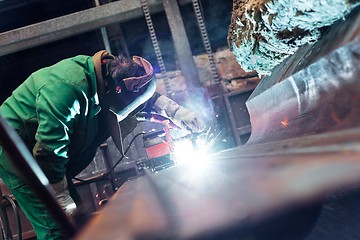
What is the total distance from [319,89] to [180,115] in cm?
234

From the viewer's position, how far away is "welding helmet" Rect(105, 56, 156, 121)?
10.1ft

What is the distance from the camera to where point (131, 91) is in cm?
317

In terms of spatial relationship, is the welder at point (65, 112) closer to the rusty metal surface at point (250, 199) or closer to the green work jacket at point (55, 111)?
the green work jacket at point (55, 111)

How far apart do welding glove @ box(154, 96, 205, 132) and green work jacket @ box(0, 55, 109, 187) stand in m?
0.84

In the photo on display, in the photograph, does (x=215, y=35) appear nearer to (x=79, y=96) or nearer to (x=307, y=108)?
(x=79, y=96)

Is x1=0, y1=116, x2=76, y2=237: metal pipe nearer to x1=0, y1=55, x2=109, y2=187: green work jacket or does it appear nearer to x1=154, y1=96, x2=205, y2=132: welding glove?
x1=0, y1=55, x2=109, y2=187: green work jacket

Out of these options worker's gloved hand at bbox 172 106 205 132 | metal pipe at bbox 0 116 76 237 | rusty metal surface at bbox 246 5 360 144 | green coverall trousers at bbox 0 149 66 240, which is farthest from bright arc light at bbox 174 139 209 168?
metal pipe at bbox 0 116 76 237

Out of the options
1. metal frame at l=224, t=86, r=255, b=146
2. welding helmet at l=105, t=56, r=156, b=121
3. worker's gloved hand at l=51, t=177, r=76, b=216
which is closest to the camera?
worker's gloved hand at l=51, t=177, r=76, b=216

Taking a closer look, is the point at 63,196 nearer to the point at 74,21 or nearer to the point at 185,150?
the point at 185,150

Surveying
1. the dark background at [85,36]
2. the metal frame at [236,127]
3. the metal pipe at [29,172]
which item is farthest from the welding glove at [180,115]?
the metal pipe at [29,172]

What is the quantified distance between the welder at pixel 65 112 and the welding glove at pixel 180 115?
0.48 metres

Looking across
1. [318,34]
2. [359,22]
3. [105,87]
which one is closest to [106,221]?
[359,22]

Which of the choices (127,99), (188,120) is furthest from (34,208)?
(188,120)

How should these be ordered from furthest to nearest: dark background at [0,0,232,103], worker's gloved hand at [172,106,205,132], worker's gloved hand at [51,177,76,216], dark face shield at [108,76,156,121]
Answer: dark background at [0,0,232,103]
worker's gloved hand at [172,106,205,132]
dark face shield at [108,76,156,121]
worker's gloved hand at [51,177,76,216]
